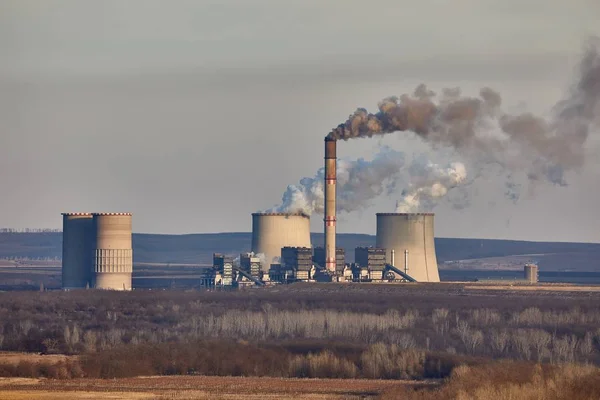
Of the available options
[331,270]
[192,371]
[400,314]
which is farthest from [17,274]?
[192,371]

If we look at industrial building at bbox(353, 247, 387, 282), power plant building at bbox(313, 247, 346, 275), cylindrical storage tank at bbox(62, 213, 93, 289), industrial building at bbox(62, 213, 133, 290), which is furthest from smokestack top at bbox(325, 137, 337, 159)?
cylindrical storage tank at bbox(62, 213, 93, 289)

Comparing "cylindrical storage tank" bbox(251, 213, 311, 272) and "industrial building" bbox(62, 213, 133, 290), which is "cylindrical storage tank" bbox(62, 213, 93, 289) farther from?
"cylindrical storage tank" bbox(251, 213, 311, 272)

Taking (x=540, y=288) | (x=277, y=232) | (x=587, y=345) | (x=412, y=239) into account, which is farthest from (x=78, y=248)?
(x=587, y=345)

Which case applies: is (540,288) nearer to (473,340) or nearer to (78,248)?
(78,248)

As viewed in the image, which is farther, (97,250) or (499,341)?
(97,250)

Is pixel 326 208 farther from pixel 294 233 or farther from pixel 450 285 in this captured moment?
pixel 450 285

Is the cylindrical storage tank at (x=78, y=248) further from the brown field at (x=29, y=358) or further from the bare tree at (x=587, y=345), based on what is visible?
the bare tree at (x=587, y=345)

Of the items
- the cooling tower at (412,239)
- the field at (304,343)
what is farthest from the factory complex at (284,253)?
the field at (304,343)

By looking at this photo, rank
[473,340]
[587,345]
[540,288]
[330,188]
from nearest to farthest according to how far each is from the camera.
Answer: [587,345] → [473,340] → [330,188] → [540,288]

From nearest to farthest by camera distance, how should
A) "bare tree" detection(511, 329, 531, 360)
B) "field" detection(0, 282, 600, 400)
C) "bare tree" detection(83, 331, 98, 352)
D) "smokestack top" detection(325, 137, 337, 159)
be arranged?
1. "field" detection(0, 282, 600, 400)
2. "bare tree" detection(83, 331, 98, 352)
3. "bare tree" detection(511, 329, 531, 360)
4. "smokestack top" detection(325, 137, 337, 159)
